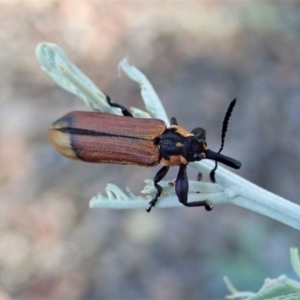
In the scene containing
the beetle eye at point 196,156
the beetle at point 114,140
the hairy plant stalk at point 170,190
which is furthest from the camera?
the beetle at point 114,140

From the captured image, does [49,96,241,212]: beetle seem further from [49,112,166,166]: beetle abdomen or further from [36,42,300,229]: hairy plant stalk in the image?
[36,42,300,229]: hairy plant stalk

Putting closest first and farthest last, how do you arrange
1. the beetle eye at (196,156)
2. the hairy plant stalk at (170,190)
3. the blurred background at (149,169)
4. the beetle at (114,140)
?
1. the hairy plant stalk at (170,190)
2. the beetle eye at (196,156)
3. the beetle at (114,140)
4. the blurred background at (149,169)

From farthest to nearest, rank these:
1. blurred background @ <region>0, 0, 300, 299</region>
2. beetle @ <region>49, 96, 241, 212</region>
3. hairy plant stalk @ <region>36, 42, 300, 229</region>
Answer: blurred background @ <region>0, 0, 300, 299</region>
beetle @ <region>49, 96, 241, 212</region>
hairy plant stalk @ <region>36, 42, 300, 229</region>

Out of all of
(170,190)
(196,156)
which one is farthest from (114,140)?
(170,190)

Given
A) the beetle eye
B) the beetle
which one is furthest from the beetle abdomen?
the beetle eye

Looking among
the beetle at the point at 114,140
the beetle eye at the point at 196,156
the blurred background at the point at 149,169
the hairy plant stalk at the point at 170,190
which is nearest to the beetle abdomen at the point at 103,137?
the beetle at the point at 114,140

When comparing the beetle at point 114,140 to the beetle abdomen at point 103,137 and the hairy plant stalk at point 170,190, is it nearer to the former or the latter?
the beetle abdomen at point 103,137

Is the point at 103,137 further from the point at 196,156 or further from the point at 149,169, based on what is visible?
the point at 149,169
